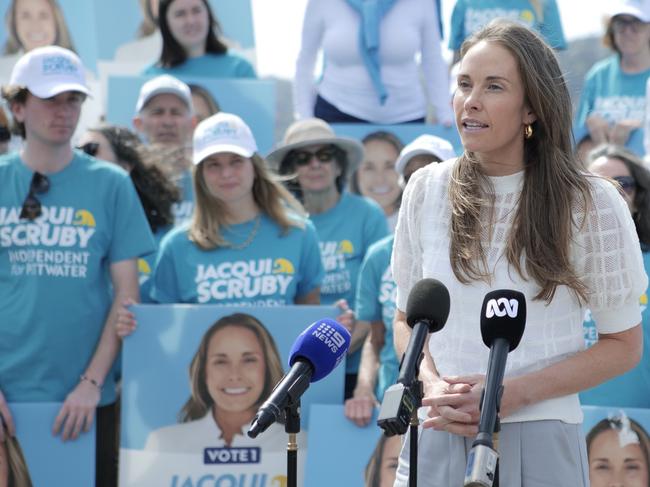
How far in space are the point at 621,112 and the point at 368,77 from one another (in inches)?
73.7

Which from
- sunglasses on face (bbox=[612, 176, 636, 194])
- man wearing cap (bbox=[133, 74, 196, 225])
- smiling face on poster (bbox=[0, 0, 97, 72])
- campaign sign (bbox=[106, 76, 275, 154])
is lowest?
sunglasses on face (bbox=[612, 176, 636, 194])

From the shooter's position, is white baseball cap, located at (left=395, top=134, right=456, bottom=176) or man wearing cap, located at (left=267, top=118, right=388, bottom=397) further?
man wearing cap, located at (left=267, top=118, right=388, bottom=397)

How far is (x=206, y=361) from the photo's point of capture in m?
5.91

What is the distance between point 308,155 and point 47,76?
6.29 ft

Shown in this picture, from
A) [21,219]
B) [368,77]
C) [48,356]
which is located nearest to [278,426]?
[48,356]

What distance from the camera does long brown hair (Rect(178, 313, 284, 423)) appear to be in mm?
5859

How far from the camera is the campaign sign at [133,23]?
10.4 m

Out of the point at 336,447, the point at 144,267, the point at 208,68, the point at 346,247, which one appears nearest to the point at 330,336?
the point at 336,447

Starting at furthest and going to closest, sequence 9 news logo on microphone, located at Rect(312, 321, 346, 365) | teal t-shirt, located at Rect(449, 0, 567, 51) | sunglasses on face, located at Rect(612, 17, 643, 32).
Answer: teal t-shirt, located at Rect(449, 0, 567, 51) < sunglasses on face, located at Rect(612, 17, 643, 32) < 9 news logo on microphone, located at Rect(312, 321, 346, 365)

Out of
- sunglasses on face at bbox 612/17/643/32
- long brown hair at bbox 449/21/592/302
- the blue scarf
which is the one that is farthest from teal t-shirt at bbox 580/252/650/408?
sunglasses on face at bbox 612/17/643/32

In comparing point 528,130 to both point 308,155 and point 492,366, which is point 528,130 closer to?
point 492,366

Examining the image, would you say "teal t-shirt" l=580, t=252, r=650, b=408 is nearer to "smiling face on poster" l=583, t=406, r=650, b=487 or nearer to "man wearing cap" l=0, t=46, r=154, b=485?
"smiling face on poster" l=583, t=406, r=650, b=487

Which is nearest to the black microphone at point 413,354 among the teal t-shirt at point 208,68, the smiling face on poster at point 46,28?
the teal t-shirt at point 208,68

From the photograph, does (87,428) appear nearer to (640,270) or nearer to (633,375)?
(633,375)
